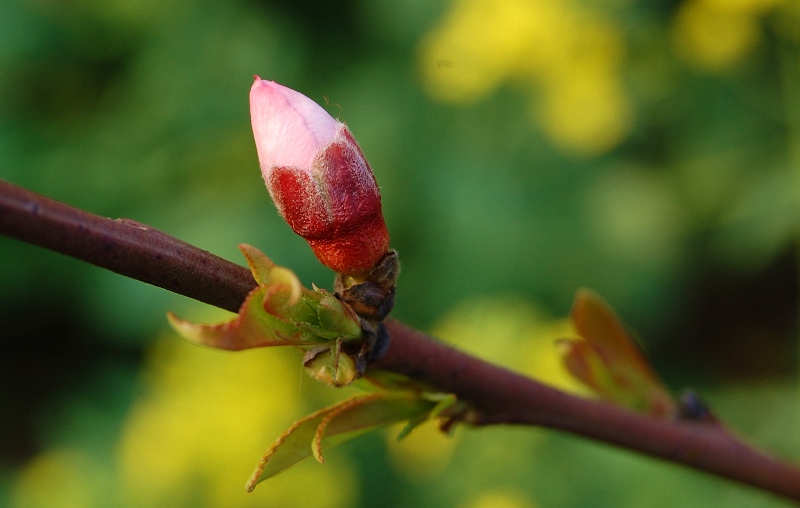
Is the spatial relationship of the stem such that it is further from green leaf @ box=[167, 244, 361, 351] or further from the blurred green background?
the blurred green background

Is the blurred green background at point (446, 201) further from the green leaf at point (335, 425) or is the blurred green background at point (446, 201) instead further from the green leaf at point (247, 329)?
the green leaf at point (247, 329)

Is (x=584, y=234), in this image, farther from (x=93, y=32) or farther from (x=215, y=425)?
(x=93, y=32)

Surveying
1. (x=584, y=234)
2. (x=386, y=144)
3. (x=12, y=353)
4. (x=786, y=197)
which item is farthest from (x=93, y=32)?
(x=786, y=197)

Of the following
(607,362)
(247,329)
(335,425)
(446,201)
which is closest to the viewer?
(247,329)

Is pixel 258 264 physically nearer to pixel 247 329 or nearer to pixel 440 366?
pixel 247 329

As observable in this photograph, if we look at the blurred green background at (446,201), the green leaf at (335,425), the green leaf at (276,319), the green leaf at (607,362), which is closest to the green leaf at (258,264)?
the green leaf at (276,319)

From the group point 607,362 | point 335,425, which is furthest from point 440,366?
point 607,362

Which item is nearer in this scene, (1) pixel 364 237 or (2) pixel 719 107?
(1) pixel 364 237
